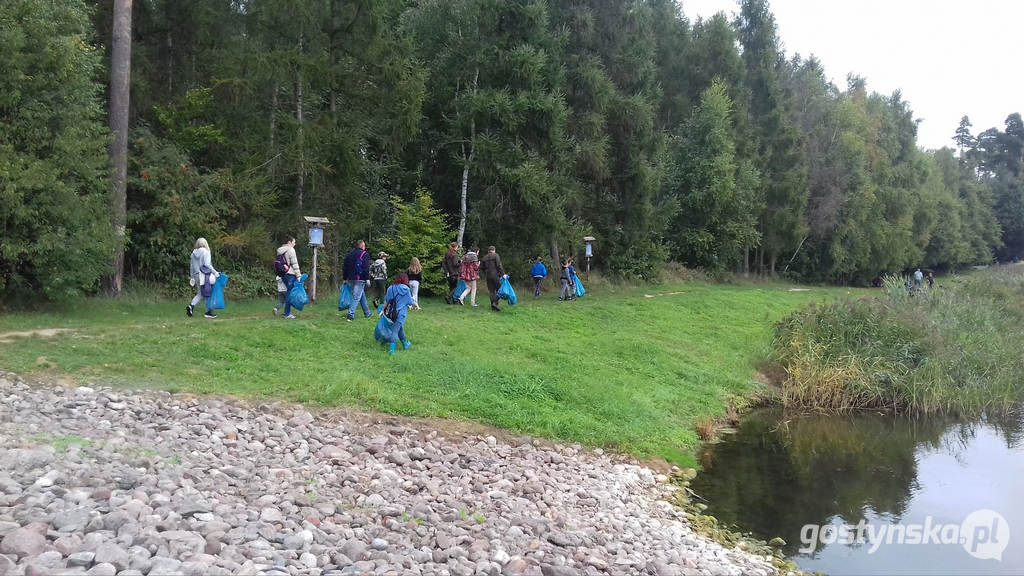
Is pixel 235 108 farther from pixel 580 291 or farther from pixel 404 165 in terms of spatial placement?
pixel 580 291

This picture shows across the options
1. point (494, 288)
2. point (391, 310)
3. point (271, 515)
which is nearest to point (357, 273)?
point (391, 310)

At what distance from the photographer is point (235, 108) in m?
20.1

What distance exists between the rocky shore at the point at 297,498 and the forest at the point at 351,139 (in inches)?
277

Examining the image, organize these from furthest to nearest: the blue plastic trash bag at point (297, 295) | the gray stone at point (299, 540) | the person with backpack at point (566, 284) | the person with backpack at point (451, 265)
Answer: the person with backpack at point (566, 284)
the person with backpack at point (451, 265)
the blue plastic trash bag at point (297, 295)
the gray stone at point (299, 540)

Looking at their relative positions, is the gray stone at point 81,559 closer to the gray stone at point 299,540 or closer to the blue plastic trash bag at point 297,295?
the gray stone at point 299,540

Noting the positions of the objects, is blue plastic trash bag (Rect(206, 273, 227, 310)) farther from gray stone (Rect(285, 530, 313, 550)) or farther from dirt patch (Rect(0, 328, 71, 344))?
gray stone (Rect(285, 530, 313, 550))

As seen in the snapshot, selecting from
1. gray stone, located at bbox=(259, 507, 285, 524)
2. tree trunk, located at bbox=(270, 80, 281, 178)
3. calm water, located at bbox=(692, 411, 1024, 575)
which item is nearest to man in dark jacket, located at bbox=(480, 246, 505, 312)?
tree trunk, located at bbox=(270, 80, 281, 178)

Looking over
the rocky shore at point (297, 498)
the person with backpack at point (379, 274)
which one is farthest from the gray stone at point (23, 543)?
the person with backpack at point (379, 274)

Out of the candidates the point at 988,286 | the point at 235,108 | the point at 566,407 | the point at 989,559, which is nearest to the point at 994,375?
the point at 989,559

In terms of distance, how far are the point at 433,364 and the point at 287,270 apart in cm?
416

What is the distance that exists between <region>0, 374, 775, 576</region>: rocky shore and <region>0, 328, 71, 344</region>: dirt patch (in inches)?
99.7

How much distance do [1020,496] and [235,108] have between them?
66.6ft

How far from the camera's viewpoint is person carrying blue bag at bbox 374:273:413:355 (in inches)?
496

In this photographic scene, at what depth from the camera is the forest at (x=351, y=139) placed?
546 inches
